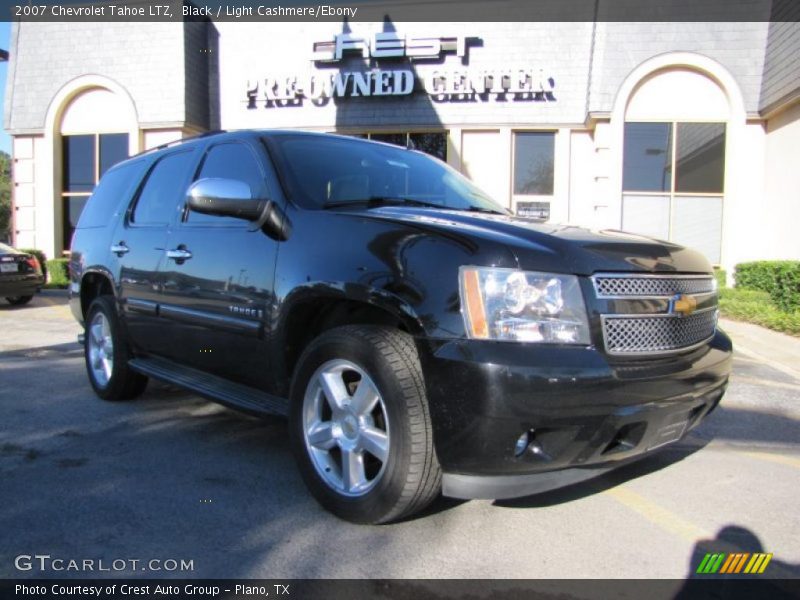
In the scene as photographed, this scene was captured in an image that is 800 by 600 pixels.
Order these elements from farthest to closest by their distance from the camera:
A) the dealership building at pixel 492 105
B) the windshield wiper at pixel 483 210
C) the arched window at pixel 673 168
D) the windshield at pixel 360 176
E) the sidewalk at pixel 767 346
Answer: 1. the arched window at pixel 673 168
2. the dealership building at pixel 492 105
3. the sidewalk at pixel 767 346
4. the windshield wiper at pixel 483 210
5. the windshield at pixel 360 176

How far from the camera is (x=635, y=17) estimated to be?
13.4 metres

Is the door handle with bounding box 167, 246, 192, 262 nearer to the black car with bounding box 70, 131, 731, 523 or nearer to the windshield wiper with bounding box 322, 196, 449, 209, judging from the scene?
the black car with bounding box 70, 131, 731, 523

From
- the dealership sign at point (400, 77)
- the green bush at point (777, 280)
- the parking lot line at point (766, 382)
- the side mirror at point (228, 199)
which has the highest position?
the dealership sign at point (400, 77)

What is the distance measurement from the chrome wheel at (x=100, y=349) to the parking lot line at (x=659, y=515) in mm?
3707

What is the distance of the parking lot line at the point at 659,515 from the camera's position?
9.29 feet

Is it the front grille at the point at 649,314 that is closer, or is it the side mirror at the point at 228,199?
the front grille at the point at 649,314

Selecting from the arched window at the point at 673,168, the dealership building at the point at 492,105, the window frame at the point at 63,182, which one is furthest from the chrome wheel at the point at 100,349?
the window frame at the point at 63,182

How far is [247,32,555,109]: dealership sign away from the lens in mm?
14305

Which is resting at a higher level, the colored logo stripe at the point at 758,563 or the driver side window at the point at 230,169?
the driver side window at the point at 230,169

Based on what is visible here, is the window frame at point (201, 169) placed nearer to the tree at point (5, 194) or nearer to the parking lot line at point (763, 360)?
the parking lot line at point (763, 360)

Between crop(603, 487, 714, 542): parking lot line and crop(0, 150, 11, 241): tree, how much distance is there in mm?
50154

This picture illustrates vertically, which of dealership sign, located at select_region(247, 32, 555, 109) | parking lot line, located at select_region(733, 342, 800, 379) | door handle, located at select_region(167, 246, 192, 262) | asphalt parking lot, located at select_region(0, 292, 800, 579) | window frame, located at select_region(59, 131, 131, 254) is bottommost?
asphalt parking lot, located at select_region(0, 292, 800, 579)

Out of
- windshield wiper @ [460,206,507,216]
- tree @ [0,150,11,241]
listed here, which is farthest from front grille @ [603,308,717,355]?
tree @ [0,150,11,241]

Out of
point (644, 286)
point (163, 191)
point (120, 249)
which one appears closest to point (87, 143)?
point (120, 249)
